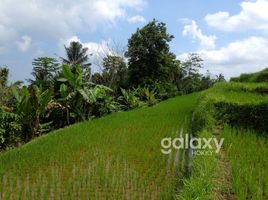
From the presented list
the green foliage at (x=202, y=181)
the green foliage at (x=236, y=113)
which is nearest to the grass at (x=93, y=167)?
the green foliage at (x=202, y=181)

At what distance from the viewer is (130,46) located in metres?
23.3

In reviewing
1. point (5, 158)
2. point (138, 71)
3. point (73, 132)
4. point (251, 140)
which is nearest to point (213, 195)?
point (251, 140)

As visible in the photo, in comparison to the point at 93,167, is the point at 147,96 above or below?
above

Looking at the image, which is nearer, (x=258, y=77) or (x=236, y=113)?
(x=236, y=113)

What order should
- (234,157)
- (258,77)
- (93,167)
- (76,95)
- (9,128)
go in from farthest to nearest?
(258,77), (76,95), (9,128), (93,167), (234,157)

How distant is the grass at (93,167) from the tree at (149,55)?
13100 mm

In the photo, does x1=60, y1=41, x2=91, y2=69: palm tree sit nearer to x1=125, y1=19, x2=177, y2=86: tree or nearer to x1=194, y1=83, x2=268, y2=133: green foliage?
x1=125, y1=19, x2=177, y2=86: tree

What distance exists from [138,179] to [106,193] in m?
0.65

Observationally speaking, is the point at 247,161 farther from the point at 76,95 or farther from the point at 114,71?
the point at 114,71

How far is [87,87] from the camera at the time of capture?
516 inches

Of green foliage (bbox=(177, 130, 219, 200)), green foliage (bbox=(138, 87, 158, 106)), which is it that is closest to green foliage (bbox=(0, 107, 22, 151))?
green foliage (bbox=(177, 130, 219, 200))

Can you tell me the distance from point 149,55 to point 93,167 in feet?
56.5

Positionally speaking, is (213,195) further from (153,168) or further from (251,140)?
(251,140)

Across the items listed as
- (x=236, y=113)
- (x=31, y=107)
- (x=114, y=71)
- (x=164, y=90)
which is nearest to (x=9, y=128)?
(x=31, y=107)
